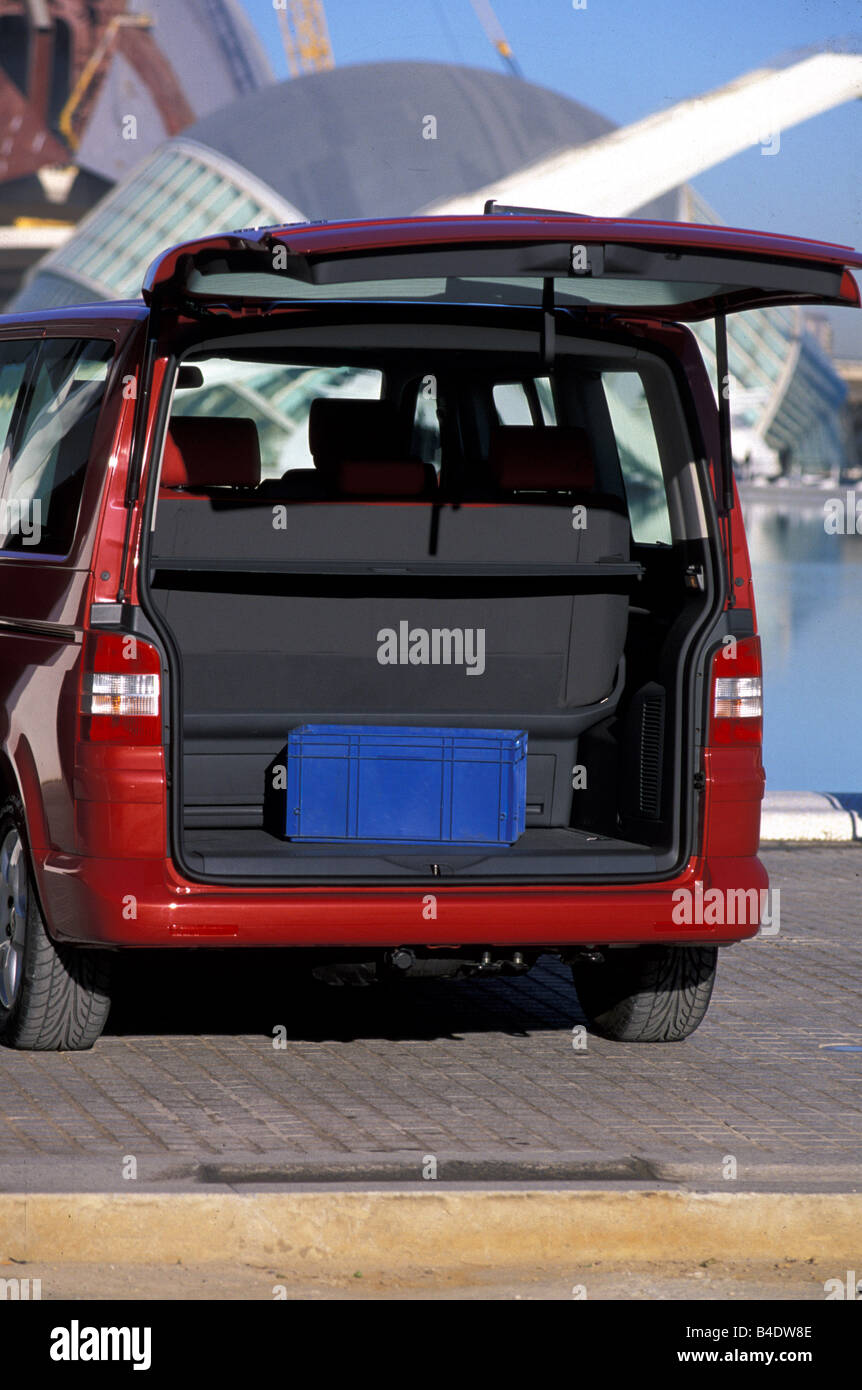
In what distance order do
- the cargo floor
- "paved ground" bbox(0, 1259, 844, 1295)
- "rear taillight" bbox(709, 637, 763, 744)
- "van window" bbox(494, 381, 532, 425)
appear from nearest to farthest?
"paved ground" bbox(0, 1259, 844, 1295) < the cargo floor < "rear taillight" bbox(709, 637, 763, 744) < "van window" bbox(494, 381, 532, 425)

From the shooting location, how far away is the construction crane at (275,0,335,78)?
17.7 meters

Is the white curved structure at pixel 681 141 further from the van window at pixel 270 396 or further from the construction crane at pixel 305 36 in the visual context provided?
the van window at pixel 270 396

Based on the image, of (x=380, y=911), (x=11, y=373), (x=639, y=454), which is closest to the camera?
(x=380, y=911)

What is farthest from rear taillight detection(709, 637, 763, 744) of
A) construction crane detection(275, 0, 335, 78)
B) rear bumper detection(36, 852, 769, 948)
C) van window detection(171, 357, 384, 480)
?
construction crane detection(275, 0, 335, 78)

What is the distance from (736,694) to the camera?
20.8 feet

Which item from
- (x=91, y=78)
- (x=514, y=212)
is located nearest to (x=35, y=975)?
(x=514, y=212)

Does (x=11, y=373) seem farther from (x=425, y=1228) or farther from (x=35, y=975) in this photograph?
(x=425, y=1228)

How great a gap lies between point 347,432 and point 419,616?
630mm

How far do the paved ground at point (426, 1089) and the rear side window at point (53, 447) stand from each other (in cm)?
144

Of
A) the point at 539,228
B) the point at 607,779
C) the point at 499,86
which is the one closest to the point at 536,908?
the point at 607,779

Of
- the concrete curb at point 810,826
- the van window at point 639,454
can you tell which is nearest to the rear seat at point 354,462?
the van window at point 639,454

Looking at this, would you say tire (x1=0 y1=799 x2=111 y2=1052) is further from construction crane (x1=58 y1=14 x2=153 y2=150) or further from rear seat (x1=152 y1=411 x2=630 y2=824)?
construction crane (x1=58 y1=14 x2=153 y2=150)

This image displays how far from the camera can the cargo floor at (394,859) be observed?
6.05 meters

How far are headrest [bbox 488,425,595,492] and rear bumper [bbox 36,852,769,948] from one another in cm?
127
